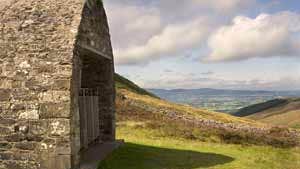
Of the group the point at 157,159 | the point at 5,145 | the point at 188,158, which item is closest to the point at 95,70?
the point at 157,159

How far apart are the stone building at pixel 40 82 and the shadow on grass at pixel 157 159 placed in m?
3.33

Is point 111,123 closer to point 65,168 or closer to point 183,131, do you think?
point 65,168

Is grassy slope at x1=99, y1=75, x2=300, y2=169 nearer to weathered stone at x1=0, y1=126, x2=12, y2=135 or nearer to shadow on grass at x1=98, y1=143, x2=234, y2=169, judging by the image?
shadow on grass at x1=98, y1=143, x2=234, y2=169

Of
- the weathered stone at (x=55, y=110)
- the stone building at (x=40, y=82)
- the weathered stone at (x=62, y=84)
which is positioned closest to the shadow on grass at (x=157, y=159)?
the stone building at (x=40, y=82)

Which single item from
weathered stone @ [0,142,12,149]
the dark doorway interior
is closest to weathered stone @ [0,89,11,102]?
weathered stone @ [0,142,12,149]

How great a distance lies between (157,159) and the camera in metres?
19.4

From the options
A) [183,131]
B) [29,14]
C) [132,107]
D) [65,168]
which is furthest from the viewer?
[132,107]

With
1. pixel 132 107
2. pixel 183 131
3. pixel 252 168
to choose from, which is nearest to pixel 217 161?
pixel 252 168

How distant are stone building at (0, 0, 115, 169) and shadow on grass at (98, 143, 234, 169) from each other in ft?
10.9

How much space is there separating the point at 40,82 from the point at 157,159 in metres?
7.42

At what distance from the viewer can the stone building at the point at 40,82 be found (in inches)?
547

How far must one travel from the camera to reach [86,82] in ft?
69.3

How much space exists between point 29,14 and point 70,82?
9.92ft

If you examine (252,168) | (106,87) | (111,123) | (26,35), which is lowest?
(252,168)
